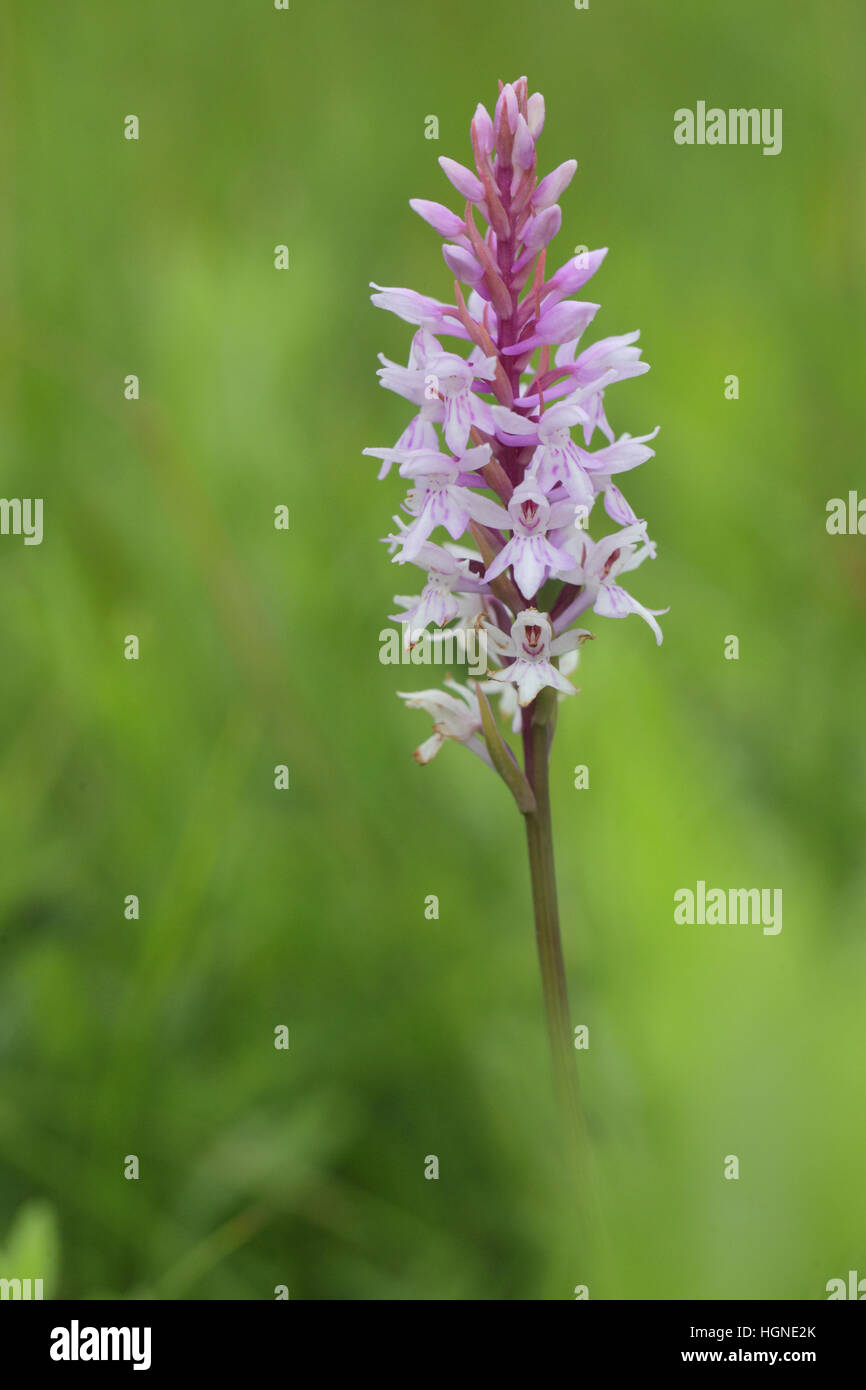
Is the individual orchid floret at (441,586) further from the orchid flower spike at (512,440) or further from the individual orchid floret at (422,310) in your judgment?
the individual orchid floret at (422,310)

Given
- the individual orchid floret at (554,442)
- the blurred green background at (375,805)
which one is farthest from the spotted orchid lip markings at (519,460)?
the blurred green background at (375,805)

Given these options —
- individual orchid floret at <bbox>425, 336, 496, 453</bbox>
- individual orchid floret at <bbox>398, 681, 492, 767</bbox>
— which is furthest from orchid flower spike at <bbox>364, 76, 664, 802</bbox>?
individual orchid floret at <bbox>398, 681, 492, 767</bbox>

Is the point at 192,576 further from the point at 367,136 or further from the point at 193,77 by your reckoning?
the point at 193,77

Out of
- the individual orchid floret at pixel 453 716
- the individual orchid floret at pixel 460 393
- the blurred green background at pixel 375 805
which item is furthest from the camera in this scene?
the individual orchid floret at pixel 453 716

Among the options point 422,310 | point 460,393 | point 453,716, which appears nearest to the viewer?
point 460,393

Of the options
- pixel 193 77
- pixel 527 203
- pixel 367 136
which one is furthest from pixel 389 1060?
pixel 193 77

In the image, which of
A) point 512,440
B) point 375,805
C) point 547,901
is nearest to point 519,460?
point 512,440

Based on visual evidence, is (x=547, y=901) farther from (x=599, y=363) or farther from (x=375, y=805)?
(x=375, y=805)

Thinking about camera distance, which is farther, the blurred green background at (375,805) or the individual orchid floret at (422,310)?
the individual orchid floret at (422,310)
